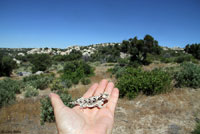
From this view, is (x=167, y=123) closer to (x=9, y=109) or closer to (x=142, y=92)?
(x=142, y=92)

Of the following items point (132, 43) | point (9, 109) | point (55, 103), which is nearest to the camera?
point (55, 103)

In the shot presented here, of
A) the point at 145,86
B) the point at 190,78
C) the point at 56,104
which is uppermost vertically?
the point at 56,104

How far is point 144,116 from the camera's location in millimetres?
5051

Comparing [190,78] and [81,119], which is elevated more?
[81,119]

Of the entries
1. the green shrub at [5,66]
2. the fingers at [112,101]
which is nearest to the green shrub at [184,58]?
the fingers at [112,101]

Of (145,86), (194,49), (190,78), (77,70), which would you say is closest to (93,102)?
(145,86)

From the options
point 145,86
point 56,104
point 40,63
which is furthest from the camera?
point 40,63

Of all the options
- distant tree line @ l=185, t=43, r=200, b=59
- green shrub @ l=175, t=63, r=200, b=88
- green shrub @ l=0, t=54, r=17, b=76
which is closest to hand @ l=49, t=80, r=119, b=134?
green shrub @ l=175, t=63, r=200, b=88

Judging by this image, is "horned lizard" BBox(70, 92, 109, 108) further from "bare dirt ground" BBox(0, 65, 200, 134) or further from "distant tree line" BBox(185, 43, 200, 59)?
"distant tree line" BBox(185, 43, 200, 59)

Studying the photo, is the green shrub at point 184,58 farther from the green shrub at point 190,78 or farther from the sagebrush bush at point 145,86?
the sagebrush bush at point 145,86

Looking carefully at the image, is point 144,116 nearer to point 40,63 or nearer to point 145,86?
point 145,86

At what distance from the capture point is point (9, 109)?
657 cm

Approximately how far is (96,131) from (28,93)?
10.0 metres

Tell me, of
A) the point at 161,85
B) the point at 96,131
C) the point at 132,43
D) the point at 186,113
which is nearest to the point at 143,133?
the point at 186,113
